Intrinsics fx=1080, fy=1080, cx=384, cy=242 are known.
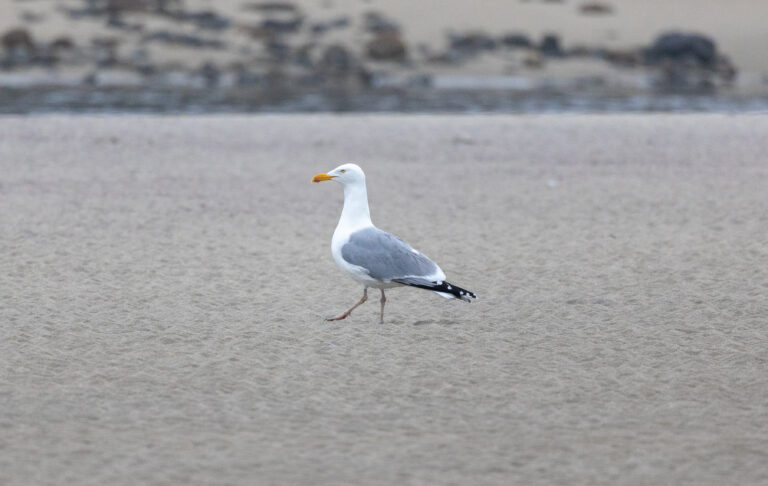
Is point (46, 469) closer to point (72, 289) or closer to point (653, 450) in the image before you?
point (653, 450)

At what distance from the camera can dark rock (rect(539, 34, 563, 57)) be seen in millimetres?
32750

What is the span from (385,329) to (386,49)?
2600 centimetres

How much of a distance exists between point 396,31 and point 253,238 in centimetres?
2717

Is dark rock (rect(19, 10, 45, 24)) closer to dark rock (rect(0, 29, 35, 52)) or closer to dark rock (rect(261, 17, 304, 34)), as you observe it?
dark rock (rect(0, 29, 35, 52))

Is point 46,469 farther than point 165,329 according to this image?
No

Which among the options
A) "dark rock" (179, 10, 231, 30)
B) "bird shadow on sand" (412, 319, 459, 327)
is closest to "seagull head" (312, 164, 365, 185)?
"bird shadow on sand" (412, 319, 459, 327)

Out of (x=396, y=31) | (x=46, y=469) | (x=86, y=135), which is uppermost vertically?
(x=396, y=31)

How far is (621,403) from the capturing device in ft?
14.9

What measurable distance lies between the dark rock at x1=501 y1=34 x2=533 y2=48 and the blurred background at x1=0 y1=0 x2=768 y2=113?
0.18 ft

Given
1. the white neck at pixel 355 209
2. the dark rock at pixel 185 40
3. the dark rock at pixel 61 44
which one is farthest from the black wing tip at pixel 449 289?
the dark rock at pixel 185 40

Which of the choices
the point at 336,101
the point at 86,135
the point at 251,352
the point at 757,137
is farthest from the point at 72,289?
the point at 336,101

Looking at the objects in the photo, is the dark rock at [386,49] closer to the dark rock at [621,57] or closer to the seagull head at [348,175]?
the dark rock at [621,57]

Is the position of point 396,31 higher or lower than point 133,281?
higher

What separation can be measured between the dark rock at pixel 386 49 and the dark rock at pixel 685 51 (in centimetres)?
762
